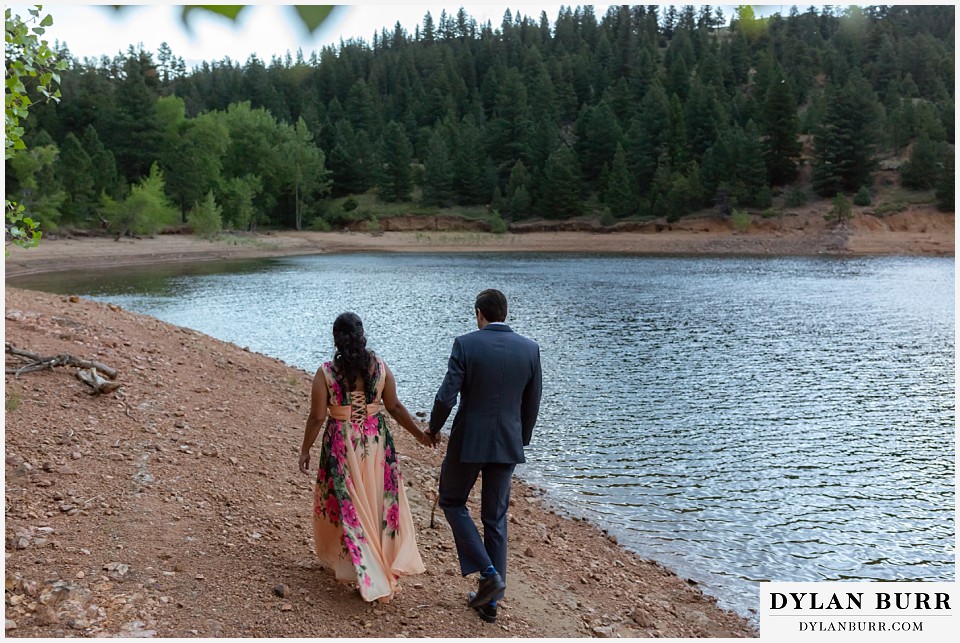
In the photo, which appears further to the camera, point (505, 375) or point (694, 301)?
point (694, 301)

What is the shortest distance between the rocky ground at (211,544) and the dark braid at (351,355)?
4.69 ft

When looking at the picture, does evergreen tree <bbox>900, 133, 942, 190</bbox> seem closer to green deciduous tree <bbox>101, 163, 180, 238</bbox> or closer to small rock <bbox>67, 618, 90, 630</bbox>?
green deciduous tree <bbox>101, 163, 180, 238</bbox>

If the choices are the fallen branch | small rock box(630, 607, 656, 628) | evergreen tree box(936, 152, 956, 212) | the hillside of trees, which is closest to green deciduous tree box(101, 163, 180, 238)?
the hillside of trees

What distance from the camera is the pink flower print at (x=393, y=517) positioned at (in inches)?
207

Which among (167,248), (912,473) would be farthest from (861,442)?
(167,248)

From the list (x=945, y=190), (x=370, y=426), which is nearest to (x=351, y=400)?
(x=370, y=426)

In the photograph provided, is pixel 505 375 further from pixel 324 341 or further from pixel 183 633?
pixel 324 341

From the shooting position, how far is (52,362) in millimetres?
9359

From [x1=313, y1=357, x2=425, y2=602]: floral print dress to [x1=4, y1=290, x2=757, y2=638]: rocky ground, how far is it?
28 cm

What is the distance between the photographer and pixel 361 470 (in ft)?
16.9

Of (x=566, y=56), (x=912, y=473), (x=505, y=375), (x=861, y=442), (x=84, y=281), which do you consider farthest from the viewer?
(x=566, y=56)

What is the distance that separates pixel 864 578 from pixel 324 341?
17.5 metres

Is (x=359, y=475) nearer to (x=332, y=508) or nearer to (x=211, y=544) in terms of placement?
(x=332, y=508)

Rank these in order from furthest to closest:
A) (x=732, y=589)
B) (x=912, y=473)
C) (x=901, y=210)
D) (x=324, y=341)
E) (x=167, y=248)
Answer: (x=901, y=210), (x=167, y=248), (x=324, y=341), (x=912, y=473), (x=732, y=589)
